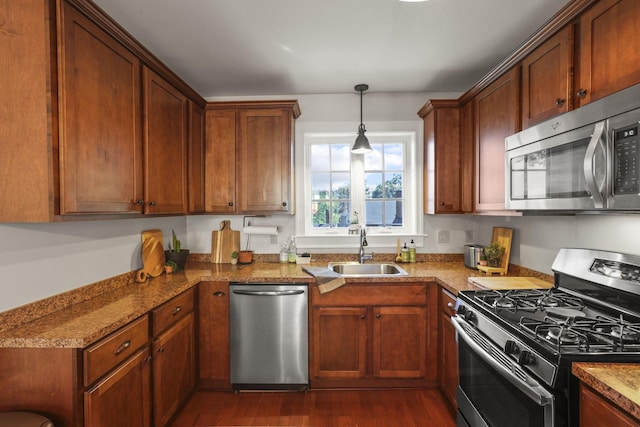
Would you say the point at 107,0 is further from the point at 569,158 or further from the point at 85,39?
the point at 569,158

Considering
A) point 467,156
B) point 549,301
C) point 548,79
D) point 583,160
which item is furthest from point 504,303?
point 467,156

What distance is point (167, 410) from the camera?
203 cm

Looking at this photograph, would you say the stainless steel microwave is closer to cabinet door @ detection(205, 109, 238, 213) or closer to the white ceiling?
the white ceiling

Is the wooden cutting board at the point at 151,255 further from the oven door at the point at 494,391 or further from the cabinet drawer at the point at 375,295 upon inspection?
the oven door at the point at 494,391

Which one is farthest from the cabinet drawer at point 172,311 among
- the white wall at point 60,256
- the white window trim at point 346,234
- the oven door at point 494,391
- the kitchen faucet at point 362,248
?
the oven door at point 494,391

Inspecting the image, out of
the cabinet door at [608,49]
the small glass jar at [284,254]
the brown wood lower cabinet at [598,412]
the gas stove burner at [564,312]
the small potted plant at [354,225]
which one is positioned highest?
the cabinet door at [608,49]

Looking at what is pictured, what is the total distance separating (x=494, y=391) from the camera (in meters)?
1.49

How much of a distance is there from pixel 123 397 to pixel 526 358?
176cm

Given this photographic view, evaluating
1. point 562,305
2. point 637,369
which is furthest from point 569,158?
point 637,369

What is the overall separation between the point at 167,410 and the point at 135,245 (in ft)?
3.75

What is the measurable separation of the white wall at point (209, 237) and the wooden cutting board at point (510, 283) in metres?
0.21

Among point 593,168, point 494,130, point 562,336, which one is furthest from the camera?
point 494,130

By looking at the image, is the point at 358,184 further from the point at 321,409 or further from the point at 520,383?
the point at 520,383

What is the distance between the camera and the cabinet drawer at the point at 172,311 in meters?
1.91
